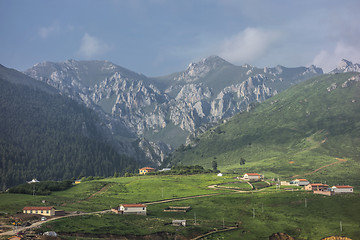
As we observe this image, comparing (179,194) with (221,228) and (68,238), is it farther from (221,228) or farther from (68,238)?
(68,238)

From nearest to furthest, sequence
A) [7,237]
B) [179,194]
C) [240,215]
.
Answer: [7,237], [240,215], [179,194]

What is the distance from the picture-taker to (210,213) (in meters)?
141

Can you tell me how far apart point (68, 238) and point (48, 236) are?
16.3 feet

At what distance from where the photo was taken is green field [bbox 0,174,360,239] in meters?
113

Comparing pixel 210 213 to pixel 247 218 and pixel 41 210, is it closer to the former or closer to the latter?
pixel 247 218

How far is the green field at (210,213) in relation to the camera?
11281 cm

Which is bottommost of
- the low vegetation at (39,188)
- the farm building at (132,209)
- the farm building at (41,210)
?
the farm building at (132,209)

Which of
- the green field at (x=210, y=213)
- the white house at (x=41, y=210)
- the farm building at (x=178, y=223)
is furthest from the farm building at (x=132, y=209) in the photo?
the white house at (x=41, y=210)

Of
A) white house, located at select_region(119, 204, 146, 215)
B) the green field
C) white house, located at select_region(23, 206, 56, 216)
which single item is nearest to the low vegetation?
the green field

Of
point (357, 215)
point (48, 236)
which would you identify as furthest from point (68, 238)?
point (357, 215)

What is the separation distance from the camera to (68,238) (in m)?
99.2

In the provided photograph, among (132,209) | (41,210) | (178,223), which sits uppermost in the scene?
(41,210)

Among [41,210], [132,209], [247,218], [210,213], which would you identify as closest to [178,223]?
[132,209]

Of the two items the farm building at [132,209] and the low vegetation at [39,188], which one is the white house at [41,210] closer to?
the farm building at [132,209]
